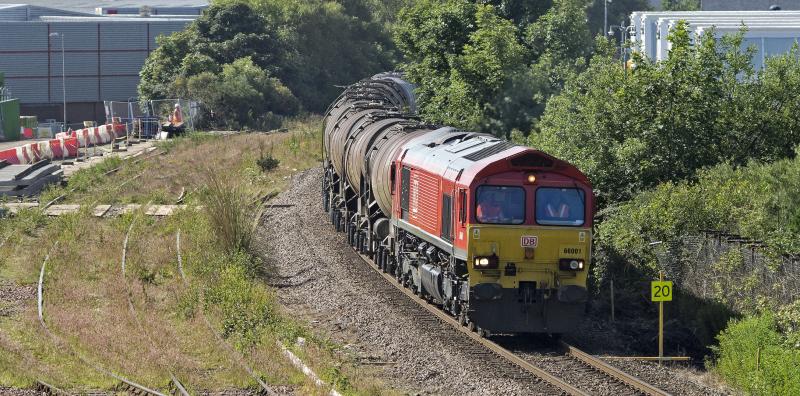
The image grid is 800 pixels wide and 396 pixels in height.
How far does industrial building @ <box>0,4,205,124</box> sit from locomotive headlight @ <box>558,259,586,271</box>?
64.8 m

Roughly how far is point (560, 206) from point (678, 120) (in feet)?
19.7

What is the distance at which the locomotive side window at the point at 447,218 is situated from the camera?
60.3 feet

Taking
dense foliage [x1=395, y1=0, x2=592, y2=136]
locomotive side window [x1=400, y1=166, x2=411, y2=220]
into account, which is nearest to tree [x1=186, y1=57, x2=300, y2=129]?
dense foliage [x1=395, y1=0, x2=592, y2=136]

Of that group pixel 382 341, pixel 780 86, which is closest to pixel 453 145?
pixel 382 341

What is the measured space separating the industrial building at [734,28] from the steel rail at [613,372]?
19792 millimetres

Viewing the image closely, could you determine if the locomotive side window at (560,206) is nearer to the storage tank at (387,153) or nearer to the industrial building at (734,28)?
the storage tank at (387,153)

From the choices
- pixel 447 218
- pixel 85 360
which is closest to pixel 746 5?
pixel 447 218

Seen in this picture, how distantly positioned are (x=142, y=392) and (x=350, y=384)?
2637mm

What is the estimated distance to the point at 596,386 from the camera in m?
15.2

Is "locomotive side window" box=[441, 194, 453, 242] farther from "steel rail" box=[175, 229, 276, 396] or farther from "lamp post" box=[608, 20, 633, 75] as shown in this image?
"lamp post" box=[608, 20, 633, 75]

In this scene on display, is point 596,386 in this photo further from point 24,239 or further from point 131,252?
point 24,239

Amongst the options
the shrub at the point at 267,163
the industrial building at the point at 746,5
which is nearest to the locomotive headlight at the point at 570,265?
the shrub at the point at 267,163

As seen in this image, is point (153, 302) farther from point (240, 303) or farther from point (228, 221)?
point (228, 221)

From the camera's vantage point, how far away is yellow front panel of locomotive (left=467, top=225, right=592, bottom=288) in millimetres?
17594
